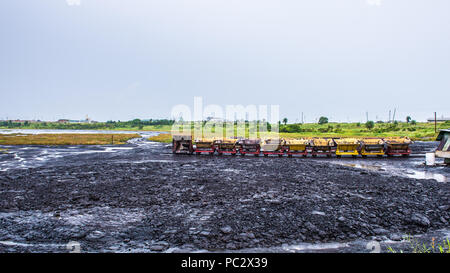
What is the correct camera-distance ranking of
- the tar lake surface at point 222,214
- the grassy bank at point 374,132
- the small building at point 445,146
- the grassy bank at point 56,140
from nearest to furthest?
the tar lake surface at point 222,214
the small building at point 445,146
the grassy bank at point 56,140
the grassy bank at point 374,132

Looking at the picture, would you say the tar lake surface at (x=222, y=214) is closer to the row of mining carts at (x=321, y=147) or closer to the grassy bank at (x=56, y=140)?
the row of mining carts at (x=321, y=147)

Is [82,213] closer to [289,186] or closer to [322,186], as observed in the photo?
[289,186]

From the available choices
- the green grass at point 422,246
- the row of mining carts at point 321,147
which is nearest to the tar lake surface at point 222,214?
the green grass at point 422,246

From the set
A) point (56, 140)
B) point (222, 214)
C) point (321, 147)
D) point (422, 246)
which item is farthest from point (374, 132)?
point (56, 140)

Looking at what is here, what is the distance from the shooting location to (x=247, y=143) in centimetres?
2377

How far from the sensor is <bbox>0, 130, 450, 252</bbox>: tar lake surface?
553 cm

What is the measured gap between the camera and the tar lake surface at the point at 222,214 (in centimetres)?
553

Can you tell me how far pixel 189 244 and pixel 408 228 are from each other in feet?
19.3

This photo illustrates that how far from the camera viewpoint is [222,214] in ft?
23.7

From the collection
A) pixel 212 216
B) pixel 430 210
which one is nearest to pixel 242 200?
pixel 212 216

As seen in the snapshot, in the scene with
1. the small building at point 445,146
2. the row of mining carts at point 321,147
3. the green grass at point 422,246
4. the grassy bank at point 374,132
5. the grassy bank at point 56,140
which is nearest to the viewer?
the green grass at point 422,246

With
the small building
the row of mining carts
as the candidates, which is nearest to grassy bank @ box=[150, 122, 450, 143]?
the row of mining carts

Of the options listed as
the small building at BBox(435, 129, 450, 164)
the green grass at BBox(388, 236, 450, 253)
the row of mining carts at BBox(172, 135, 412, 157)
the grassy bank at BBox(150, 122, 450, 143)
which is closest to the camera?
the green grass at BBox(388, 236, 450, 253)

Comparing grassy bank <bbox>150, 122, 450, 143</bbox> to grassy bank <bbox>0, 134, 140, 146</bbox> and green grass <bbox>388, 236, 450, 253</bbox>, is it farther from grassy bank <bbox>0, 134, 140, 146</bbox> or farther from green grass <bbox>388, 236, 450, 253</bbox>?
green grass <bbox>388, 236, 450, 253</bbox>
